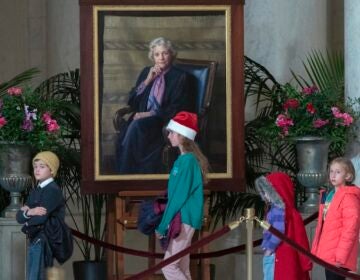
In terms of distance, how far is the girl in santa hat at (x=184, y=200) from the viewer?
11539 millimetres

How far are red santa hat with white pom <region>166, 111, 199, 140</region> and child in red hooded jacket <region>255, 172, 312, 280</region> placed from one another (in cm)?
86

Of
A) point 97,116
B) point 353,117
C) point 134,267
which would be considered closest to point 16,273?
point 97,116

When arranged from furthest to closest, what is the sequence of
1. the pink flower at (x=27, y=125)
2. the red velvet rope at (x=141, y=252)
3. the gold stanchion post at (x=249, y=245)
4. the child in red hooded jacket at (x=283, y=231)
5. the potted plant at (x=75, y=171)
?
the potted plant at (x=75, y=171), the pink flower at (x=27, y=125), the red velvet rope at (x=141, y=252), the child in red hooded jacket at (x=283, y=231), the gold stanchion post at (x=249, y=245)

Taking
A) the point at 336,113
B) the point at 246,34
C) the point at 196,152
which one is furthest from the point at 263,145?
the point at 196,152

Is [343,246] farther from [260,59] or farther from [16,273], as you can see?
[260,59]

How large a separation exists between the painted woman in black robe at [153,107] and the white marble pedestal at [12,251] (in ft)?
3.97

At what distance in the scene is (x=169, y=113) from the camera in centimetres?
1309

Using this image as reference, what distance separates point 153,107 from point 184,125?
4.25ft

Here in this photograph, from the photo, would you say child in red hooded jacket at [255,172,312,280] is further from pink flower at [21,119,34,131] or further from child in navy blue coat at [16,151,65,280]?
pink flower at [21,119,34,131]

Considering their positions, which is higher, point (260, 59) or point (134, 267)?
point (260, 59)

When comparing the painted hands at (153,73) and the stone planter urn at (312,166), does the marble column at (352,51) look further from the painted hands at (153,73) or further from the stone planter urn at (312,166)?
the painted hands at (153,73)

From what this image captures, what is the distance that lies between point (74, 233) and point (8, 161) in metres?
1.08

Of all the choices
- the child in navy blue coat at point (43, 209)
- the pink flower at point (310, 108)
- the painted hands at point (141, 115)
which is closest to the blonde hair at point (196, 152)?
the child in navy blue coat at point (43, 209)

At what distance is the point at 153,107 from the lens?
13094 mm
